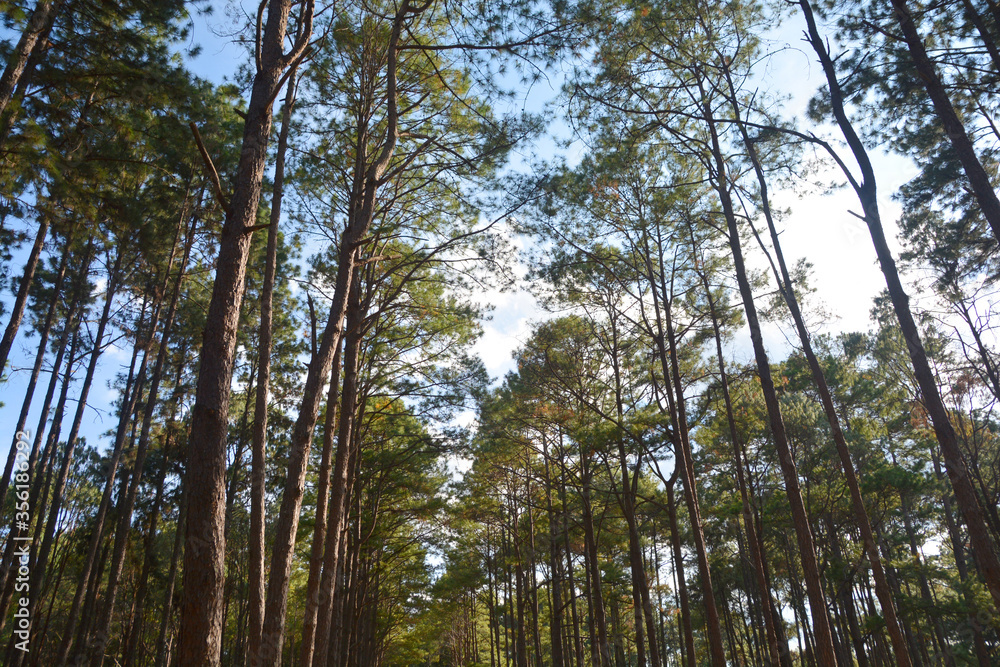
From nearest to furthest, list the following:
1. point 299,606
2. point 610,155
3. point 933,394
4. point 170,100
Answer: point 933,394, point 170,100, point 610,155, point 299,606

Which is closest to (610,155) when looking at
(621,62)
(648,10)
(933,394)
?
(621,62)

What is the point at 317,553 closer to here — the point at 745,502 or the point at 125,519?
the point at 125,519

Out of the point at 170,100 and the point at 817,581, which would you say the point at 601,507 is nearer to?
the point at 817,581

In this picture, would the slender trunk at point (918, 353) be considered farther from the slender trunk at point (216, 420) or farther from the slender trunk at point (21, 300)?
the slender trunk at point (21, 300)

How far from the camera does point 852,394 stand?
59.0 ft

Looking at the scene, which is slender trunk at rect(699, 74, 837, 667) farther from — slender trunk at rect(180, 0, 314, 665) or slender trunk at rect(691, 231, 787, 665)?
slender trunk at rect(180, 0, 314, 665)

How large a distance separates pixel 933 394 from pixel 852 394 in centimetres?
1397

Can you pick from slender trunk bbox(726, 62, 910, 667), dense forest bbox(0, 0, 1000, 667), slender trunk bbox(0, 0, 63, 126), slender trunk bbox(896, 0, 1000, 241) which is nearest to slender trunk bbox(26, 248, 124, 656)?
dense forest bbox(0, 0, 1000, 667)

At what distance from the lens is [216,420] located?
11.3 feet

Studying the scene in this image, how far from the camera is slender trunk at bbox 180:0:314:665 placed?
3.08 metres

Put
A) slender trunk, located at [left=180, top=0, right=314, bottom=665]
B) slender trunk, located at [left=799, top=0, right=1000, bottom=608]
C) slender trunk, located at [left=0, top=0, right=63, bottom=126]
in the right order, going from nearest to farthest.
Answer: slender trunk, located at [left=180, top=0, right=314, bottom=665] → slender trunk, located at [left=799, top=0, right=1000, bottom=608] → slender trunk, located at [left=0, top=0, right=63, bottom=126]

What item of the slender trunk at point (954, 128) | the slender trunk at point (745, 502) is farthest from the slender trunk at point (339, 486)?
the slender trunk at point (954, 128)

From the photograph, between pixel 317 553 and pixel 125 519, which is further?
pixel 125 519

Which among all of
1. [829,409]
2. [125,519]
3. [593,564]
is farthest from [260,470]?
[593,564]
